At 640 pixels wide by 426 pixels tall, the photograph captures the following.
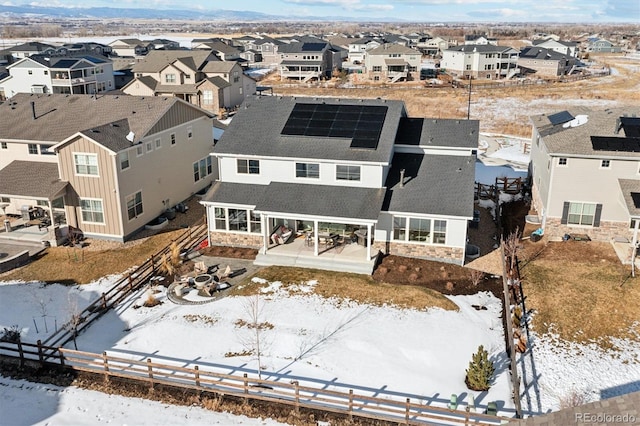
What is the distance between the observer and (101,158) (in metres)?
30.0

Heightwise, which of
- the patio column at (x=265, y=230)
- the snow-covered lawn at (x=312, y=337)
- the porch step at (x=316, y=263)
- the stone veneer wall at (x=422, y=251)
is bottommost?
the snow-covered lawn at (x=312, y=337)

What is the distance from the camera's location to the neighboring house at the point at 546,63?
106 metres

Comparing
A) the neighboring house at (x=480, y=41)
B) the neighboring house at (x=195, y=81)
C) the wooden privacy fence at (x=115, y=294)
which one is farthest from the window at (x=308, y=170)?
the neighboring house at (x=480, y=41)

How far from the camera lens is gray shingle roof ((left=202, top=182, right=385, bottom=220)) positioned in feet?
90.2

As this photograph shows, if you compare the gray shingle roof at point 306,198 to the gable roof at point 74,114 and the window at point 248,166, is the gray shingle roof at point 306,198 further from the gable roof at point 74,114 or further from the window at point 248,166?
the gable roof at point 74,114

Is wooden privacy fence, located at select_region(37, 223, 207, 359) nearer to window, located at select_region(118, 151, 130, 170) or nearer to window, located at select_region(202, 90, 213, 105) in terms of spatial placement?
window, located at select_region(118, 151, 130, 170)

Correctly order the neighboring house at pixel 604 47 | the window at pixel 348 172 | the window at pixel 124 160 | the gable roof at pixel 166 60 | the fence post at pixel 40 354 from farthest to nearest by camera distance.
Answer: the neighboring house at pixel 604 47, the gable roof at pixel 166 60, the window at pixel 124 160, the window at pixel 348 172, the fence post at pixel 40 354

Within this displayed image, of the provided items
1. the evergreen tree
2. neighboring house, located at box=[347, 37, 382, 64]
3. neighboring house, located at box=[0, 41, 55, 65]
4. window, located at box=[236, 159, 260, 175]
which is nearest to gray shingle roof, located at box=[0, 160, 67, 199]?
window, located at box=[236, 159, 260, 175]

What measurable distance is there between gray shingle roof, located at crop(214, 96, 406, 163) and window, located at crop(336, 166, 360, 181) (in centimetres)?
61

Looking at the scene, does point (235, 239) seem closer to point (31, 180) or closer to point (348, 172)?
point (348, 172)

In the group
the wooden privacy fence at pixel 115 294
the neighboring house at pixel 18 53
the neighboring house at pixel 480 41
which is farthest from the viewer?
the neighboring house at pixel 480 41

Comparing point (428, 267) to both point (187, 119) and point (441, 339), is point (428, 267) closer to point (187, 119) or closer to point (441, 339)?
point (441, 339)

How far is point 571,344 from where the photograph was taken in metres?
21.3

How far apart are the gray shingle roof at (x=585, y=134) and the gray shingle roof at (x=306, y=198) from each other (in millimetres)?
10631
